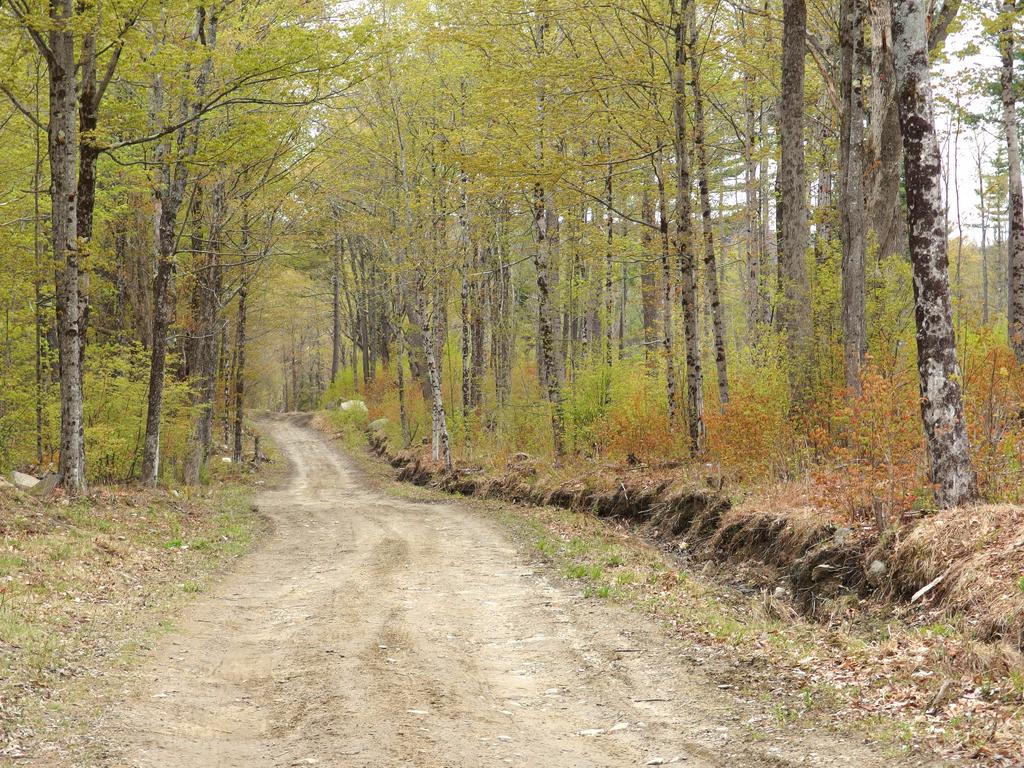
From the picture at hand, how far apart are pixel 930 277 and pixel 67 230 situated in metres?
11.8

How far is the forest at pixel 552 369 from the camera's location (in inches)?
282

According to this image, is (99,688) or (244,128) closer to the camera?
(99,688)

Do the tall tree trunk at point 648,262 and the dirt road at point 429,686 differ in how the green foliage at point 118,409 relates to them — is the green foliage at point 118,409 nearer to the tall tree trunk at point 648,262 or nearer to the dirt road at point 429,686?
the dirt road at point 429,686

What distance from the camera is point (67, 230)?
12984 mm

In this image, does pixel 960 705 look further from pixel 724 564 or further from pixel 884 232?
pixel 884 232

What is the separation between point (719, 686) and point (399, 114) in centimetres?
2122

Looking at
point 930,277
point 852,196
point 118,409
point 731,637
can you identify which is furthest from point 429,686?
point 118,409

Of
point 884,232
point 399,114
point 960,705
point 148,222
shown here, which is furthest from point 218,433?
point 960,705

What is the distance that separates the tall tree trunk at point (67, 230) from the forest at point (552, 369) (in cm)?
5

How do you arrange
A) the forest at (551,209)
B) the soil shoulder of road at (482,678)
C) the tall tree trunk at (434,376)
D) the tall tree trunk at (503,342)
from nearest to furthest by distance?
the soil shoulder of road at (482,678), the forest at (551,209), the tall tree trunk at (434,376), the tall tree trunk at (503,342)

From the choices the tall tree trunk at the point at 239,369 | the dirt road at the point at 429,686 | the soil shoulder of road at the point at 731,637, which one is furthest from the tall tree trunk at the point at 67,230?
the tall tree trunk at the point at 239,369

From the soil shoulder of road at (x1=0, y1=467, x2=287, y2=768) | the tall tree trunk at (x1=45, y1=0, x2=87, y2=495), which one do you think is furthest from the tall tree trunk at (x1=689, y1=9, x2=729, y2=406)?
the tall tree trunk at (x1=45, y1=0, x2=87, y2=495)

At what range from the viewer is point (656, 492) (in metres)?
14.5

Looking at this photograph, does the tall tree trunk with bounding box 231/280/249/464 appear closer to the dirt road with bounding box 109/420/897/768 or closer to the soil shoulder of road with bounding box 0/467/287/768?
the soil shoulder of road with bounding box 0/467/287/768
